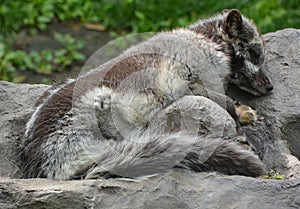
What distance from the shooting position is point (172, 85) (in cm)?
584

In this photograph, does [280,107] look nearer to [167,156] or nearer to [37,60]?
[167,156]

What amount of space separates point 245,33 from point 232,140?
4.27 ft

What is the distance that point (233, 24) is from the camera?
6.32 m

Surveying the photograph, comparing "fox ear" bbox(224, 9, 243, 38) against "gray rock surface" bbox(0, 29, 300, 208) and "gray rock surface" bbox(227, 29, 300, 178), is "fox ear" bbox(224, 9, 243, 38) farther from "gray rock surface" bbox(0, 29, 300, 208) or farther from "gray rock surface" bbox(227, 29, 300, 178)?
"gray rock surface" bbox(0, 29, 300, 208)

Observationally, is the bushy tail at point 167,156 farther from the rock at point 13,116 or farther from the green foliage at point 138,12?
the green foliage at point 138,12

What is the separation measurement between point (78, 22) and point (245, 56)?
4.40 m

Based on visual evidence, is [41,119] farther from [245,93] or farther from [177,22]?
[177,22]

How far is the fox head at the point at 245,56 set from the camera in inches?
250

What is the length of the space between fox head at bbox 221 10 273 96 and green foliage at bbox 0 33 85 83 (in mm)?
3715

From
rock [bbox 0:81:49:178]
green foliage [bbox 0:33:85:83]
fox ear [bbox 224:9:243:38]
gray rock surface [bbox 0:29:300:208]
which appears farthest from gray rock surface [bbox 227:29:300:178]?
green foliage [bbox 0:33:85:83]

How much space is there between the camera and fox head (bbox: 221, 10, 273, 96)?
6.35 meters

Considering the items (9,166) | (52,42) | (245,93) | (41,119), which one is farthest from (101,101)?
(52,42)

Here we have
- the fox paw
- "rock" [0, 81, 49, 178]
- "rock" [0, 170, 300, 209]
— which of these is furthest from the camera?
"rock" [0, 81, 49, 178]

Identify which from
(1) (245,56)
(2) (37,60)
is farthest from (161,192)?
(2) (37,60)
